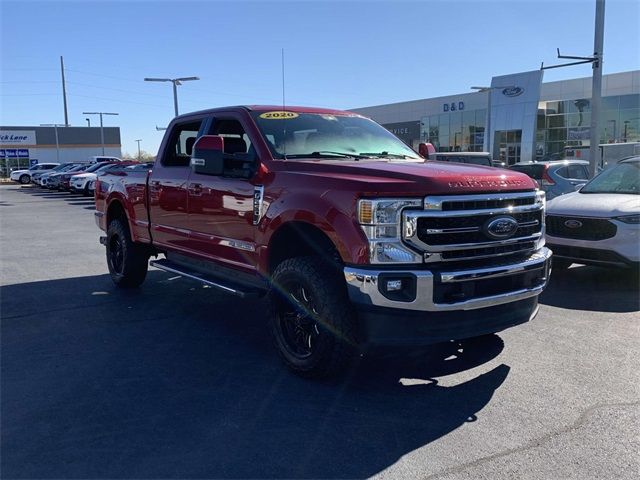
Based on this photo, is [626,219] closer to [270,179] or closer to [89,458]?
[270,179]

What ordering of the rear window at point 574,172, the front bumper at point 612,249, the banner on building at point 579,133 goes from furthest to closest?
the banner on building at point 579,133
the rear window at point 574,172
the front bumper at point 612,249

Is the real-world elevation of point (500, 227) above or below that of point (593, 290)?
above

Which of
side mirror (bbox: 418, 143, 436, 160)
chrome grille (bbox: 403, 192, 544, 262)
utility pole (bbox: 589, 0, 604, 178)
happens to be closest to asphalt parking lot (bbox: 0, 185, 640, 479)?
chrome grille (bbox: 403, 192, 544, 262)

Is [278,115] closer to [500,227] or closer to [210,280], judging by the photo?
[210,280]

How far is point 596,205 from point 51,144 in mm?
69557

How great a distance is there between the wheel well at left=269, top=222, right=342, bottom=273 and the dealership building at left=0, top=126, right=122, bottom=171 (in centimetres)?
6358

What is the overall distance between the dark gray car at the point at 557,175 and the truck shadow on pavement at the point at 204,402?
9.40 meters

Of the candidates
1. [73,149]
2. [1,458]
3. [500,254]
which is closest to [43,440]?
[1,458]

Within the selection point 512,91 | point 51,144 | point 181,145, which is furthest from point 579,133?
point 51,144

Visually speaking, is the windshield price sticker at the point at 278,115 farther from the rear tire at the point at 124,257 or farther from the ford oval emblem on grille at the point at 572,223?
the ford oval emblem on grille at the point at 572,223

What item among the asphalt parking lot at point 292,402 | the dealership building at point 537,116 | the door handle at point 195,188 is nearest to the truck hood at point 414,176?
the door handle at point 195,188

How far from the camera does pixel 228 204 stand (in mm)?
5238

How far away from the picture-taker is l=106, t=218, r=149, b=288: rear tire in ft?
24.2

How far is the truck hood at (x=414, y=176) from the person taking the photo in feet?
12.9
